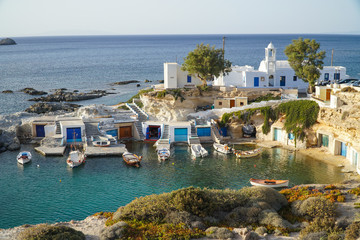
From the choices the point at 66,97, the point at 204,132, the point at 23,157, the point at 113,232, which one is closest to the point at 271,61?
the point at 204,132

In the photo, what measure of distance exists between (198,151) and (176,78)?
17.5m

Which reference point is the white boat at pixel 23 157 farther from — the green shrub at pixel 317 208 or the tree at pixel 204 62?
the green shrub at pixel 317 208

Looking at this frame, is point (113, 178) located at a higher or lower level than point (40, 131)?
lower

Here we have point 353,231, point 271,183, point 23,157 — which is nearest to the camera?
point 353,231

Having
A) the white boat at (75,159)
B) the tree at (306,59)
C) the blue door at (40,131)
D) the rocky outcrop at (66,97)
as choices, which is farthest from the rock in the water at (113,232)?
the rocky outcrop at (66,97)

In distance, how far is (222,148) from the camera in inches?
1918

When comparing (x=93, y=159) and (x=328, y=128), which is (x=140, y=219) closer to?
(x=93, y=159)

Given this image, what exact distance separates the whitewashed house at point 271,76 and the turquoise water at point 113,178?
15712 mm

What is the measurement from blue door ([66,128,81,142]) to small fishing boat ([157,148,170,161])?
11756 mm

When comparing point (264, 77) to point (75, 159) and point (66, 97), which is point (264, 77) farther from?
point (66, 97)

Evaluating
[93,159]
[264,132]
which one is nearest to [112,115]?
[93,159]

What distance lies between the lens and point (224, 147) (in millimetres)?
48531

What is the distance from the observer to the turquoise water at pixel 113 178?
33.7m

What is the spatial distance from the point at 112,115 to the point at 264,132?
2163 cm
